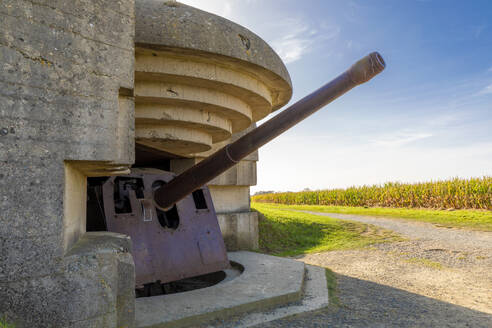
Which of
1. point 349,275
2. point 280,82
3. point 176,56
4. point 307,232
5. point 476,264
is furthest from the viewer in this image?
point 307,232

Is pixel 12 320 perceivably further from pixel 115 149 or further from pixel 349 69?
pixel 349 69

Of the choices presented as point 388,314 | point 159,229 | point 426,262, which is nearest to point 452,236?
point 426,262

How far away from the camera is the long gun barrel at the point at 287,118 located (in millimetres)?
2742

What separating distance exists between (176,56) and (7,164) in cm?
210

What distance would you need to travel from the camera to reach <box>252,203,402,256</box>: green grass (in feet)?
22.9

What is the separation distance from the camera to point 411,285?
408cm

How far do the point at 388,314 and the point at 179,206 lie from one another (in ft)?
7.74

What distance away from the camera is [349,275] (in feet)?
14.9

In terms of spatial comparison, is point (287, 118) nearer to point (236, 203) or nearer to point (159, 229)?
point (159, 229)

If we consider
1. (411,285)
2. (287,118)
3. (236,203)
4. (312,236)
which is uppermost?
(287,118)

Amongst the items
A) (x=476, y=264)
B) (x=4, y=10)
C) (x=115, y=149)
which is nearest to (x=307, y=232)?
(x=476, y=264)

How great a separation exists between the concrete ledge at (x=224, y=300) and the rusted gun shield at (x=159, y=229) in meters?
0.38

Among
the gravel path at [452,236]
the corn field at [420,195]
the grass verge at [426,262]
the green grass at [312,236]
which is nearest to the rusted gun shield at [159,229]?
the green grass at [312,236]

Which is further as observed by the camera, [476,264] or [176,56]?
[476,264]
